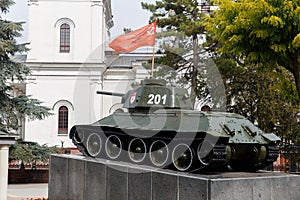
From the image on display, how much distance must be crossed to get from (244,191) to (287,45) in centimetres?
697

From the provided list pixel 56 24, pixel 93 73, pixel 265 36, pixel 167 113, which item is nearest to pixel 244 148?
pixel 167 113

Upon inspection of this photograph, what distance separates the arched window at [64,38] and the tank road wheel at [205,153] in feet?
73.5

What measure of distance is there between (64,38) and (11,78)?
1163cm

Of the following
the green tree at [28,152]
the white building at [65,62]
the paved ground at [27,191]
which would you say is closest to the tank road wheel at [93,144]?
the paved ground at [27,191]

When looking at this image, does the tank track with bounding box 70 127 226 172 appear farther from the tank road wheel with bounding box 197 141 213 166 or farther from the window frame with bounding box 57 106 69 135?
the window frame with bounding box 57 106 69 135

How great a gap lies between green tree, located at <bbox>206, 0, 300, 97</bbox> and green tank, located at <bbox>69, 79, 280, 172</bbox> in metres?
3.81

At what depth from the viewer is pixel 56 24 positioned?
28.1 m

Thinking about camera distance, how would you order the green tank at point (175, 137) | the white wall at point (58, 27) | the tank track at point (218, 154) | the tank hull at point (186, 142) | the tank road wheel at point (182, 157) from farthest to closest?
the white wall at point (58, 27) < the tank road wheel at point (182, 157) < the green tank at point (175, 137) < the tank hull at point (186, 142) < the tank track at point (218, 154)

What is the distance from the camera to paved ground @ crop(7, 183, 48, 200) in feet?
44.3

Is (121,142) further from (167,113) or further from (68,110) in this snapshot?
(68,110)

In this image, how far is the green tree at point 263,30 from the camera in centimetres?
1188

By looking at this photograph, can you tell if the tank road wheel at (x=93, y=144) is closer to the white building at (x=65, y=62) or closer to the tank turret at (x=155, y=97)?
the tank turret at (x=155, y=97)

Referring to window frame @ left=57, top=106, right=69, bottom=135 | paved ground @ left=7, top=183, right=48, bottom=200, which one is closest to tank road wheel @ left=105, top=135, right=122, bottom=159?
paved ground @ left=7, top=183, right=48, bottom=200

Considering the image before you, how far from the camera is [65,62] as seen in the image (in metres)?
27.8
